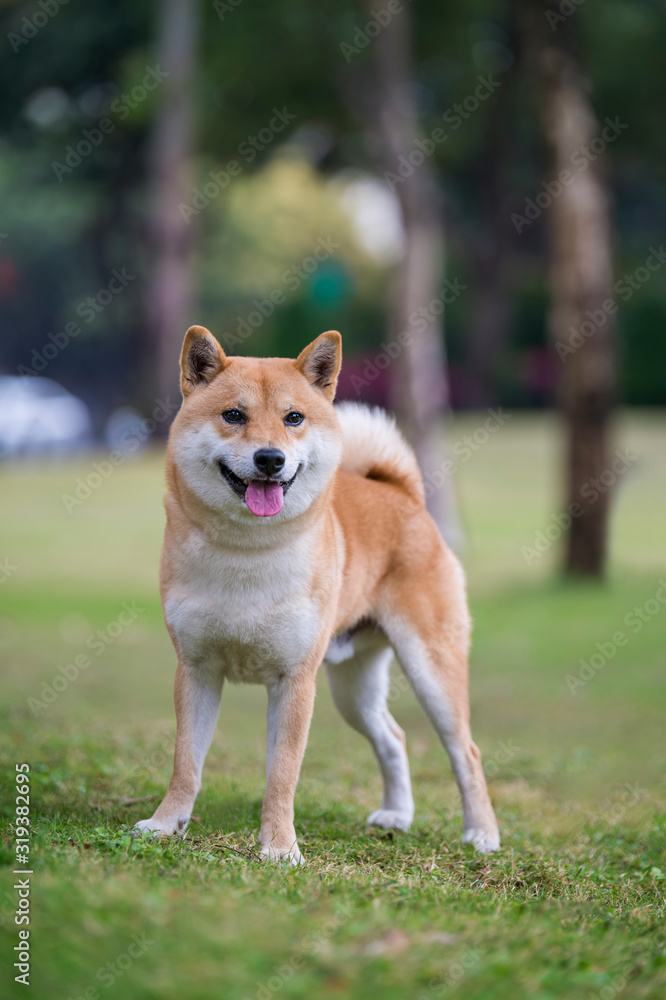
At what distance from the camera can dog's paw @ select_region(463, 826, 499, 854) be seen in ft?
14.5

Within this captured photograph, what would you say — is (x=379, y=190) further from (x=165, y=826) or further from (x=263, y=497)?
(x=165, y=826)

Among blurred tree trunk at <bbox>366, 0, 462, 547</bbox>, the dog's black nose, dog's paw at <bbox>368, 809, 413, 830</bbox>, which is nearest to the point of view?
the dog's black nose

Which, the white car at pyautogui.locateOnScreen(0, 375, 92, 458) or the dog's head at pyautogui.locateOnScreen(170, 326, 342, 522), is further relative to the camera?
the white car at pyautogui.locateOnScreen(0, 375, 92, 458)

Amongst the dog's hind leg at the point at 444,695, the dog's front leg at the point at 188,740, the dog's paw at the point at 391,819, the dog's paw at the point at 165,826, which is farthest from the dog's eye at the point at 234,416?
the dog's paw at the point at 391,819

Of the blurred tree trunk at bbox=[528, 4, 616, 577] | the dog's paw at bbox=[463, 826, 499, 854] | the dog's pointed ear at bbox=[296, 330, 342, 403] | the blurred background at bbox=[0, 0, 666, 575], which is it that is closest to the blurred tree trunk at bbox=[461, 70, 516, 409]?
the blurred background at bbox=[0, 0, 666, 575]

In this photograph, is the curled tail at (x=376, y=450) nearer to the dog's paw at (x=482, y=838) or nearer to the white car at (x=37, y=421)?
the dog's paw at (x=482, y=838)

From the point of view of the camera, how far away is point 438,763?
6.70 metres

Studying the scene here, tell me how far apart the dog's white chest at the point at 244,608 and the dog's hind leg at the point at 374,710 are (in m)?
0.93

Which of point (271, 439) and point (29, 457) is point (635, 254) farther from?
point (271, 439)

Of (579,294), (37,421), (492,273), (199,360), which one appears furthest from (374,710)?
(37,421)

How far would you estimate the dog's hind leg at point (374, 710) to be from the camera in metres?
4.84

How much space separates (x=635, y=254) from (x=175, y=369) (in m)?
10.5

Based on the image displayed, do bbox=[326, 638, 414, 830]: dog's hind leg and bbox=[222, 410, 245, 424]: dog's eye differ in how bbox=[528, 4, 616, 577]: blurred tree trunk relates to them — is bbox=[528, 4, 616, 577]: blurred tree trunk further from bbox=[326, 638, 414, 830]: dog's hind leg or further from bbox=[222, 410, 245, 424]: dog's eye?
bbox=[222, 410, 245, 424]: dog's eye

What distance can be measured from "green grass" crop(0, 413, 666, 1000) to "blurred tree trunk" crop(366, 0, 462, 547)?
153 cm
